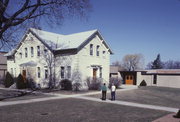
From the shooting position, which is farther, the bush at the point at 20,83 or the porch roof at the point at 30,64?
the porch roof at the point at 30,64

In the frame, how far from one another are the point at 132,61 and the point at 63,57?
245 ft

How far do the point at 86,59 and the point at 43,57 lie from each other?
23.0 ft

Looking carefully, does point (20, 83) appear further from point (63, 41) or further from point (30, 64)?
point (63, 41)

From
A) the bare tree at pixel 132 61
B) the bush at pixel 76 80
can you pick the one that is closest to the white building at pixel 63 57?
the bush at pixel 76 80

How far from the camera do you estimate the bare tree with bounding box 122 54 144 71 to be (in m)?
92.5

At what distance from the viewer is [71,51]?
23281 millimetres

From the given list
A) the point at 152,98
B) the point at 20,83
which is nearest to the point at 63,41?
the point at 20,83

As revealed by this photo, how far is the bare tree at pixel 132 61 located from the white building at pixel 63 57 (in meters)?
67.8

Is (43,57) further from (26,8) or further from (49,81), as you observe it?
(26,8)

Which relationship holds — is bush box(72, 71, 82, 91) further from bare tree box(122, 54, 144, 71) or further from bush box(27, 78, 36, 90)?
bare tree box(122, 54, 144, 71)

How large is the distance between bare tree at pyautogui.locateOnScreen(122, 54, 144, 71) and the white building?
223 feet

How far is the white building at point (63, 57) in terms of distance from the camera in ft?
76.2

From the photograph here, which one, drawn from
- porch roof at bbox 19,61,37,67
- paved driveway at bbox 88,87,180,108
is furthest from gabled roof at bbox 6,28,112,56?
paved driveway at bbox 88,87,180,108

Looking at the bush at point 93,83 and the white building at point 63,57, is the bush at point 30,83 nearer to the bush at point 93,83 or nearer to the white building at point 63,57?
the white building at point 63,57
